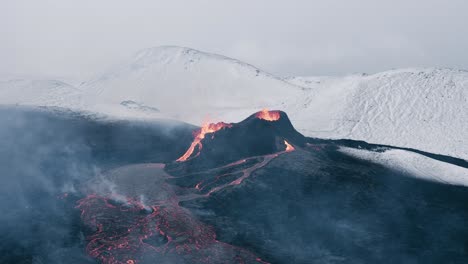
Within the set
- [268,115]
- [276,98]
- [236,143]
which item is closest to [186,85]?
[276,98]

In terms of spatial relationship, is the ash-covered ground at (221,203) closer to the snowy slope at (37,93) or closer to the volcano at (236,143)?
the volcano at (236,143)

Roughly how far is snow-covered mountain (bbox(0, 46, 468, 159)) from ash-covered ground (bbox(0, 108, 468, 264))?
598 inches

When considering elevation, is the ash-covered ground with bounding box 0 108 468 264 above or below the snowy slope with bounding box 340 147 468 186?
below

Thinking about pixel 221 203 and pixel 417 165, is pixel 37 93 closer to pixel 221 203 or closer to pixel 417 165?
pixel 221 203

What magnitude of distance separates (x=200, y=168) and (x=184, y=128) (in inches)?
952

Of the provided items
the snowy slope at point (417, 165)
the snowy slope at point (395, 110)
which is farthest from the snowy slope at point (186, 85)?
the snowy slope at point (417, 165)

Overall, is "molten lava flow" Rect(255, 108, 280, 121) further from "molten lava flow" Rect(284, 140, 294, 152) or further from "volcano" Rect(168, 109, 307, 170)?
"molten lava flow" Rect(284, 140, 294, 152)

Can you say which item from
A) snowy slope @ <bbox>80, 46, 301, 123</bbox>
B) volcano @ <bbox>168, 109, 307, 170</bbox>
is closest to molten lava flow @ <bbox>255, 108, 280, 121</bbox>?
volcano @ <bbox>168, 109, 307, 170</bbox>

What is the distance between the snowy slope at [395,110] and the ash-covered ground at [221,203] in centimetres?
1023

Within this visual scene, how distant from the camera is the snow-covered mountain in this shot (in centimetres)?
6631

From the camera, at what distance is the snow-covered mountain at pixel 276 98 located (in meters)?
66.3

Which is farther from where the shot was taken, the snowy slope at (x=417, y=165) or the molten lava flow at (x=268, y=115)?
the molten lava flow at (x=268, y=115)

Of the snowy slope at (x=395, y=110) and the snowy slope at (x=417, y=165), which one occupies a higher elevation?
the snowy slope at (x=395, y=110)

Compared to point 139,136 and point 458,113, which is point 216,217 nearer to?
point 139,136
